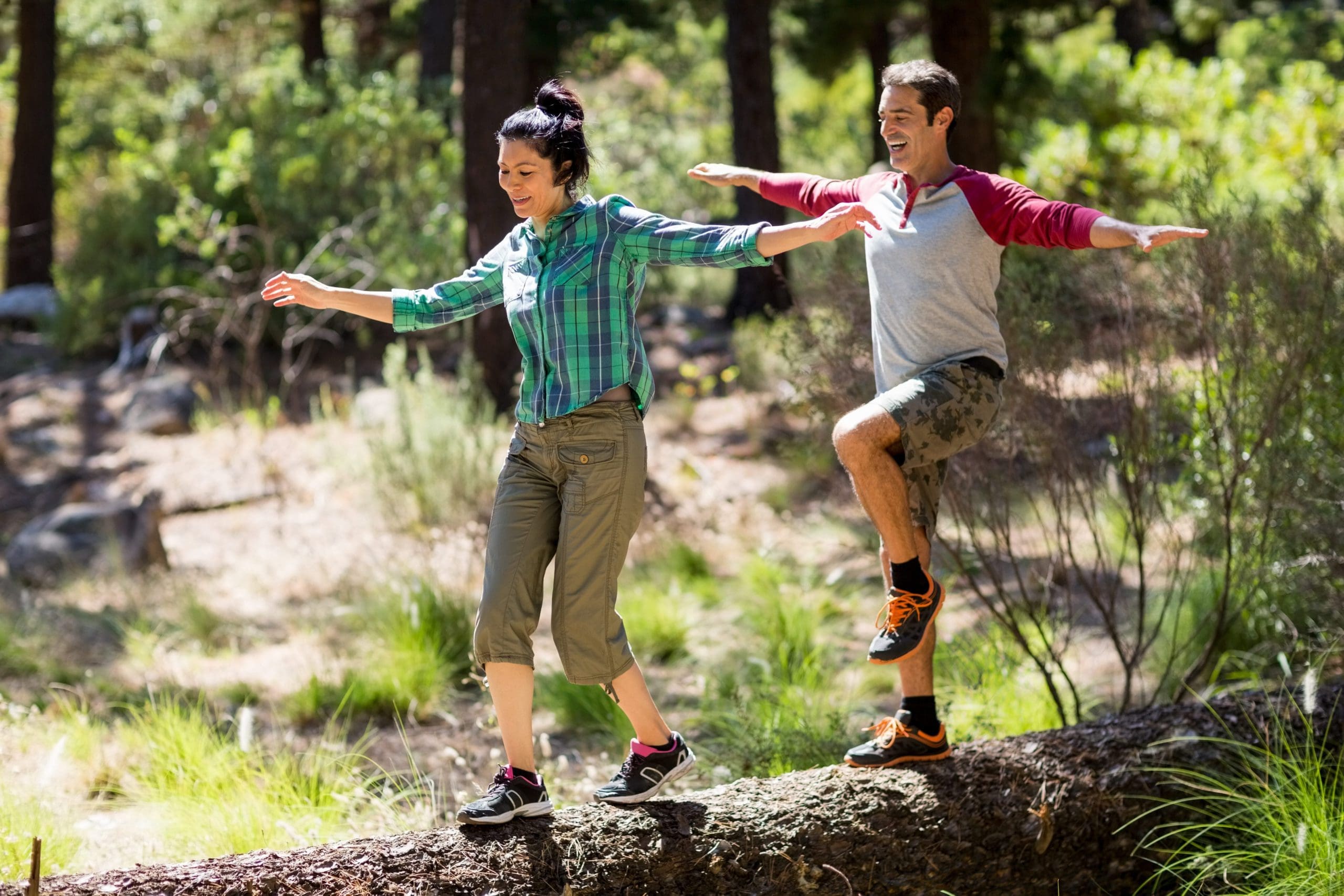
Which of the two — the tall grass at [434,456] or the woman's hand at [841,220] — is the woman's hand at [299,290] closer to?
the woman's hand at [841,220]

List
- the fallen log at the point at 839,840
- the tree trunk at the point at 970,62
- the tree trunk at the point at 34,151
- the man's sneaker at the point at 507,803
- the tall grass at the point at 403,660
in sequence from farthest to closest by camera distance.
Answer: the tree trunk at the point at 34,151 → the tree trunk at the point at 970,62 → the tall grass at the point at 403,660 → the man's sneaker at the point at 507,803 → the fallen log at the point at 839,840

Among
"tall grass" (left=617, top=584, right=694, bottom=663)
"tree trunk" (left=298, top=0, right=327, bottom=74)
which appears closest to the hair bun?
"tall grass" (left=617, top=584, right=694, bottom=663)

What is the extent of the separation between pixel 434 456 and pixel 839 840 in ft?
17.3

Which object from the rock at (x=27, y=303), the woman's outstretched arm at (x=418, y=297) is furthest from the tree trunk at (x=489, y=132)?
the rock at (x=27, y=303)

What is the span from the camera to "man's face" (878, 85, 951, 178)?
338cm

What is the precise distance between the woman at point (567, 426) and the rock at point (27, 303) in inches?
490

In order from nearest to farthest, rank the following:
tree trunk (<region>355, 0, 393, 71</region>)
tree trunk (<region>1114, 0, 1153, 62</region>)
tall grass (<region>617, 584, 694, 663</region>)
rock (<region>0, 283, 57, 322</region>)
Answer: tall grass (<region>617, 584, 694, 663</region>), rock (<region>0, 283, 57, 322</region>), tree trunk (<region>1114, 0, 1153, 62</region>), tree trunk (<region>355, 0, 393, 71</region>)

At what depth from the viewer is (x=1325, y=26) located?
1823 centimetres

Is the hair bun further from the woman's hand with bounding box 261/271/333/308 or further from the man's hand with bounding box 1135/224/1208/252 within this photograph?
the man's hand with bounding box 1135/224/1208/252

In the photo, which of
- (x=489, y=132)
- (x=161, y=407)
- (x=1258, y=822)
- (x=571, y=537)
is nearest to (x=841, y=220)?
(x=571, y=537)

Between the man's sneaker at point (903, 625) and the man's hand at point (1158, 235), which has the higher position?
the man's hand at point (1158, 235)

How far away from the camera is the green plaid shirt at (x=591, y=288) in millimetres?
3107

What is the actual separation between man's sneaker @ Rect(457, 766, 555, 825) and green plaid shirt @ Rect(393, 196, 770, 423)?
907 mm

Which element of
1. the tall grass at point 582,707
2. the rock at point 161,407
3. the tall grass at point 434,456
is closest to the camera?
the tall grass at point 582,707
